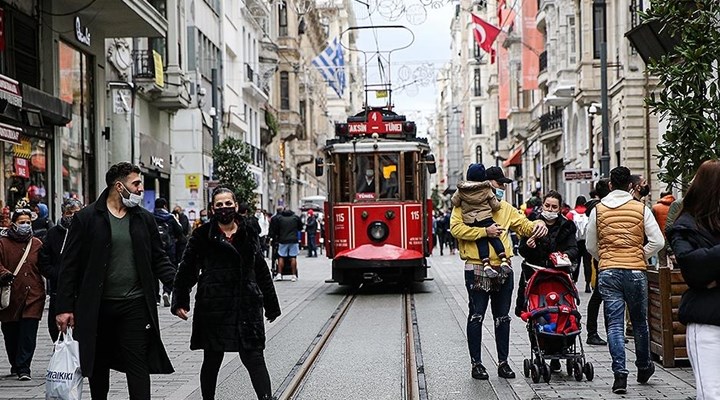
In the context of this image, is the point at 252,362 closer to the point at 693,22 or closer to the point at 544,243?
the point at 544,243

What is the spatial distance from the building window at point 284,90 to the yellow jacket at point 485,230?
5684 centimetres

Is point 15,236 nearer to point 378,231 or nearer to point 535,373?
point 535,373

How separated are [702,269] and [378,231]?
624 inches

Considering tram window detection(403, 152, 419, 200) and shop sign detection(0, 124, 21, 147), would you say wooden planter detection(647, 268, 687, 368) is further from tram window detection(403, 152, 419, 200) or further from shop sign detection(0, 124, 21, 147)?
tram window detection(403, 152, 419, 200)

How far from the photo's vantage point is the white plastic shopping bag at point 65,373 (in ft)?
22.9

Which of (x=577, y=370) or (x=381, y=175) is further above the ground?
(x=381, y=175)

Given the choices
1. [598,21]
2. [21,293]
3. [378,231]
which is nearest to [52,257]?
[21,293]

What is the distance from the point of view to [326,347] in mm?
12867

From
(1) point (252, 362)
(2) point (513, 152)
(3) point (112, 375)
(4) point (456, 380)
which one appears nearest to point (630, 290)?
(4) point (456, 380)

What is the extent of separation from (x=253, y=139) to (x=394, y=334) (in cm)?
4341

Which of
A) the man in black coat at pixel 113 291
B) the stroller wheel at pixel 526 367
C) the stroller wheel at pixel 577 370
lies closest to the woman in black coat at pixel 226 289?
the man in black coat at pixel 113 291

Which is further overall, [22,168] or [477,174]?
[22,168]

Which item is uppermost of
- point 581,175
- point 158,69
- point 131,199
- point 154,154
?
point 158,69

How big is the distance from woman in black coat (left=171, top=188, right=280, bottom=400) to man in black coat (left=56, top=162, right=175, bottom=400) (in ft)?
1.57
